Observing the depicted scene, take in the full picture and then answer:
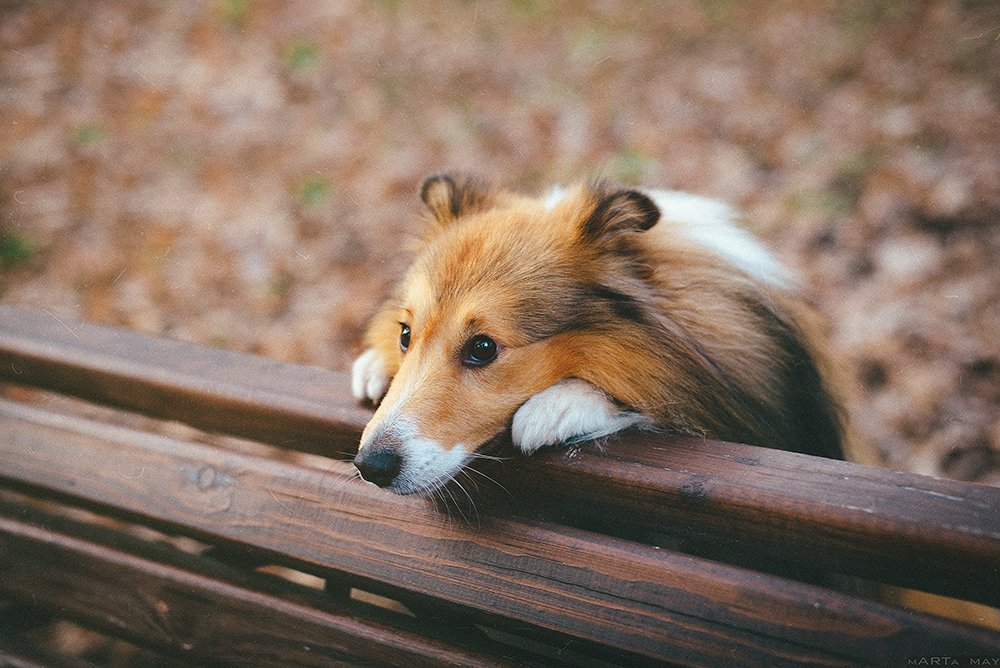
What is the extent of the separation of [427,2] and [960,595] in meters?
5.45

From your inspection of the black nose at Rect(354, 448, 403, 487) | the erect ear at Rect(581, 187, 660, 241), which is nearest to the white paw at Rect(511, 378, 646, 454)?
the black nose at Rect(354, 448, 403, 487)

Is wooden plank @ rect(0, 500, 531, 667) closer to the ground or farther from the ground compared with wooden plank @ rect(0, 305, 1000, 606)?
closer to the ground

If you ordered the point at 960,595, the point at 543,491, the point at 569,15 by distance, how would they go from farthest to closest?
the point at 569,15 → the point at 543,491 → the point at 960,595

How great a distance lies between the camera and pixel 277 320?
13.3 feet

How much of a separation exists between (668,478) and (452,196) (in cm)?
110

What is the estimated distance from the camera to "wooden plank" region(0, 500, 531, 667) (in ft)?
5.06

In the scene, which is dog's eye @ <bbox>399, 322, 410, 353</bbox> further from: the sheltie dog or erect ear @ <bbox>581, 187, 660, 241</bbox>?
erect ear @ <bbox>581, 187, 660, 241</bbox>

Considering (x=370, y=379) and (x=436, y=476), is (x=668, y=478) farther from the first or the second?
(x=370, y=379)

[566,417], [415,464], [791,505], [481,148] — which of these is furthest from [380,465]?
[481,148]

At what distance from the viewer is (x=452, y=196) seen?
2.15 meters

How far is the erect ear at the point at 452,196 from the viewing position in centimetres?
215

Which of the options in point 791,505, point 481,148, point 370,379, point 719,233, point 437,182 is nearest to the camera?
point 791,505

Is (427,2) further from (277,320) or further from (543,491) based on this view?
(543,491)

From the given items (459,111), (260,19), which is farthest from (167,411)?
(260,19)
